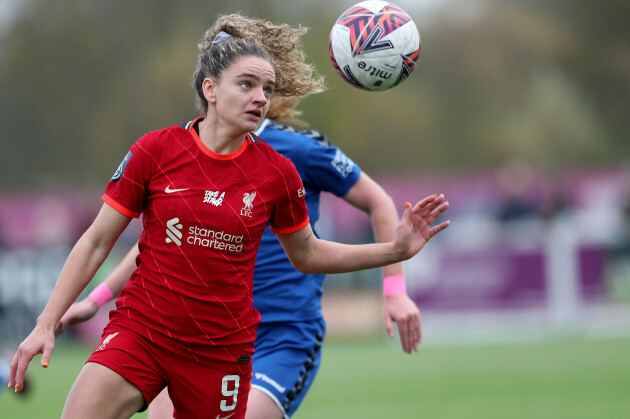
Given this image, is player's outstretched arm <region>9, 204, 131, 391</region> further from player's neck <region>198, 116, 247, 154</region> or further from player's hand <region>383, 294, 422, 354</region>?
player's hand <region>383, 294, 422, 354</region>

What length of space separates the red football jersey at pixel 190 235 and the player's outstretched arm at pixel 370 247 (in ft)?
0.88

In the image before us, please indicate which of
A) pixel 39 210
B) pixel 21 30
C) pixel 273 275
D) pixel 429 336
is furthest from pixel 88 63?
pixel 273 275

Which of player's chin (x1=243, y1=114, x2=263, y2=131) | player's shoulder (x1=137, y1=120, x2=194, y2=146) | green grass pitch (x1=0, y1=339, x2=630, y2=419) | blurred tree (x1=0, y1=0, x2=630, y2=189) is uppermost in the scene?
blurred tree (x1=0, y1=0, x2=630, y2=189)

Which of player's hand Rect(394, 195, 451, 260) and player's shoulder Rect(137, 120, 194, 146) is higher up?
player's shoulder Rect(137, 120, 194, 146)

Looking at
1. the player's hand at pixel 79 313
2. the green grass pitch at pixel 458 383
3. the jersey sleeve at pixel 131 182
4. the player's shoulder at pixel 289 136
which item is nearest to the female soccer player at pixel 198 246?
the jersey sleeve at pixel 131 182

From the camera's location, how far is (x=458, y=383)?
9.98 meters

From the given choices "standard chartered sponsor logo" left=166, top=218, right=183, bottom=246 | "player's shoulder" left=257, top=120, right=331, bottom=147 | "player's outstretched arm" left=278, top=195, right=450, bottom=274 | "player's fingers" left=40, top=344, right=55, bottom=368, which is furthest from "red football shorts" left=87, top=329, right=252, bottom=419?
"player's shoulder" left=257, top=120, right=331, bottom=147

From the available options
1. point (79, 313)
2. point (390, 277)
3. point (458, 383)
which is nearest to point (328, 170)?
point (390, 277)

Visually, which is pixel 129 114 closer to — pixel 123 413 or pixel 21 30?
pixel 21 30

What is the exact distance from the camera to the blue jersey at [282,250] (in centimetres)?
501

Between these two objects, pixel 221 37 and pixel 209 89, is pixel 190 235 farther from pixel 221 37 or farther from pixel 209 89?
pixel 221 37

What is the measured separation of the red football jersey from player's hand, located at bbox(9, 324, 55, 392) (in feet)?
1.01

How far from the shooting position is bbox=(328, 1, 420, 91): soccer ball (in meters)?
4.76

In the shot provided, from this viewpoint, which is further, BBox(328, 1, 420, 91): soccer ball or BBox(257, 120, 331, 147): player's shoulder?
BBox(257, 120, 331, 147): player's shoulder
